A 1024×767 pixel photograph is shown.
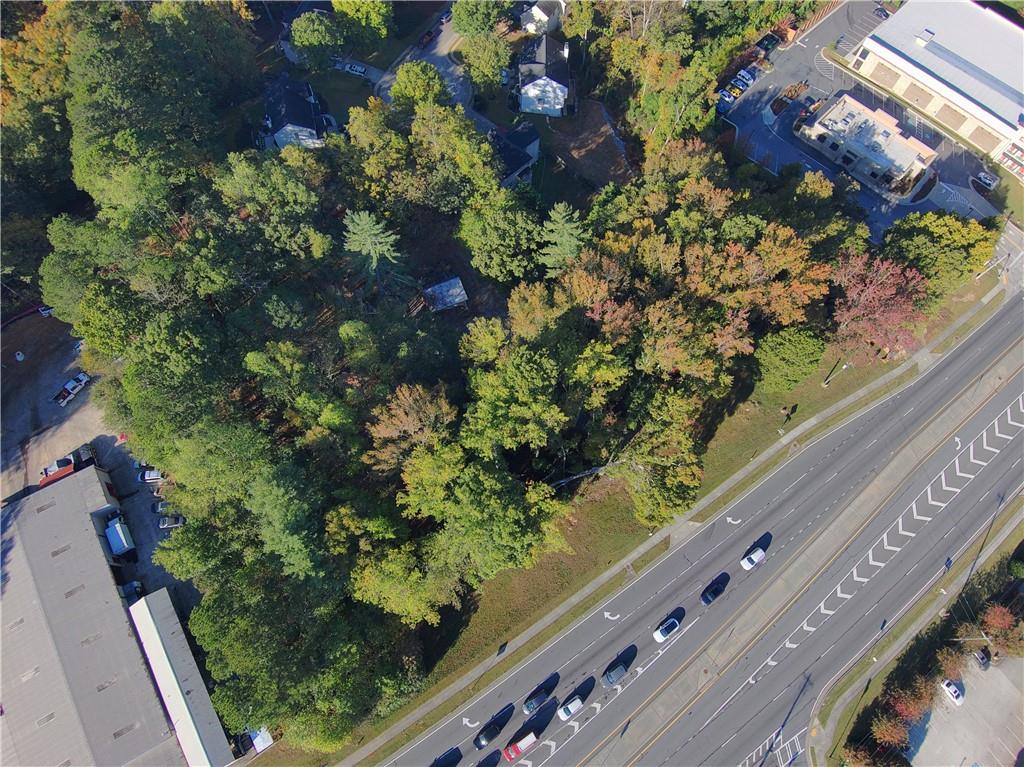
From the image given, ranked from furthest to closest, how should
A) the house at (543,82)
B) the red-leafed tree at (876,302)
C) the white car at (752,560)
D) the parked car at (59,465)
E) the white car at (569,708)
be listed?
the house at (543,82), the parked car at (59,465), the white car at (752,560), the red-leafed tree at (876,302), the white car at (569,708)

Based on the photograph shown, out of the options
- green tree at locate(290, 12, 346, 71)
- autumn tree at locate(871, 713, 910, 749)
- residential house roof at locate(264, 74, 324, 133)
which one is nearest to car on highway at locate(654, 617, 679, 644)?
autumn tree at locate(871, 713, 910, 749)

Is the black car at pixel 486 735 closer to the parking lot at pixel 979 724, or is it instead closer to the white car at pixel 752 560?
Result: the white car at pixel 752 560

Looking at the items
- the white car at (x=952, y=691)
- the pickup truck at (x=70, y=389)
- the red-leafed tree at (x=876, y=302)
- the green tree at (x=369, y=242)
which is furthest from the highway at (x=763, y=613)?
the pickup truck at (x=70, y=389)

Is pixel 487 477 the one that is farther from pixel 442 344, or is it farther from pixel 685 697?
pixel 685 697

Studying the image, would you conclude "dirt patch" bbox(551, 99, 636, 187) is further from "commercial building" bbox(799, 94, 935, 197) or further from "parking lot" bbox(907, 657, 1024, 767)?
"parking lot" bbox(907, 657, 1024, 767)

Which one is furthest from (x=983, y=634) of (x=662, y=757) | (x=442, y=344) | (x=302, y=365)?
(x=302, y=365)

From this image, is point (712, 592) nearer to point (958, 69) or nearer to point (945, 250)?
point (945, 250)

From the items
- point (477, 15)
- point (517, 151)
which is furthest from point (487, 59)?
point (517, 151)

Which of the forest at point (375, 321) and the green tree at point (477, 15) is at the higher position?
the green tree at point (477, 15)
